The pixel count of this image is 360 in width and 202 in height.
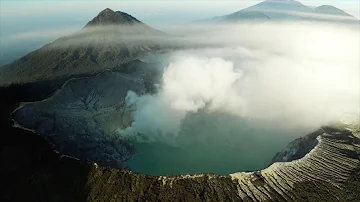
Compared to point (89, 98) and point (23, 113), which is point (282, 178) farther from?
point (89, 98)

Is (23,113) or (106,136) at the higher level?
(23,113)

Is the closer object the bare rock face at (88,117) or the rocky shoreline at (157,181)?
the rocky shoreline at (157,181)

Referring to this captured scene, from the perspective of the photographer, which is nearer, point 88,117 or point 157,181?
point 157,181

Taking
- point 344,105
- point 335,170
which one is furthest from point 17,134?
point 344,105

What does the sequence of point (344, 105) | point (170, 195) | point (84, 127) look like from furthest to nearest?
point (344, 105) < point (84, 127) < point (170, 195)

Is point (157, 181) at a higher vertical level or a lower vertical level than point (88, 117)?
lower

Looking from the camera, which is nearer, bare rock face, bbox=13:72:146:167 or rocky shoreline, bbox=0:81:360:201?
rocky shoreline, bbox=0:81:360:201

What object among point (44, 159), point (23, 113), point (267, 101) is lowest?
point (267, 101)

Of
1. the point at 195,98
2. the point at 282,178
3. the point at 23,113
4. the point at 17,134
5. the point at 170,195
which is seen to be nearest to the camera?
the point at 170,195
